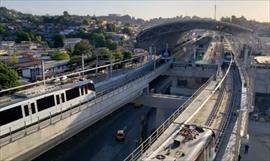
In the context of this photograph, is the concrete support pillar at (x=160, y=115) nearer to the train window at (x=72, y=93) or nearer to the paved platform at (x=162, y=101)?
the paved platform at (x=162, y=101)

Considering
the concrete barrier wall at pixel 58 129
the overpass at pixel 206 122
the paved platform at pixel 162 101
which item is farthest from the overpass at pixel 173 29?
the concrete barrier wall at pixel 58 129

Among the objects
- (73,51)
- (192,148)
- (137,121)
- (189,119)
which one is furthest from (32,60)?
(192,148)

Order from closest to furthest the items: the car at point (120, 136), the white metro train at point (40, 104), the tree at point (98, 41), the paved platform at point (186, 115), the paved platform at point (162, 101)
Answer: the paved platform at point (186, 115), the white metro train at point (40, 104), the car at point (120, 136), the paved platform at point (162, 101), the tree at point (98, 41)

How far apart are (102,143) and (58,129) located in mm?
8184

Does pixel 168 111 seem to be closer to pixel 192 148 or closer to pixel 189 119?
pixel 189 119

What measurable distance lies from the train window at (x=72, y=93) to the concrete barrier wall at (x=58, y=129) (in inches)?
40.8

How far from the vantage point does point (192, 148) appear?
43.4ft

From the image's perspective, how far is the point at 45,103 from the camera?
18.6m

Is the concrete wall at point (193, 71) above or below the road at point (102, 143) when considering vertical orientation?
above

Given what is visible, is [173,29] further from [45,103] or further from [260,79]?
[45,103]

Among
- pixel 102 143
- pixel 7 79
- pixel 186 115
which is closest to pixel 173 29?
pixel 7 79

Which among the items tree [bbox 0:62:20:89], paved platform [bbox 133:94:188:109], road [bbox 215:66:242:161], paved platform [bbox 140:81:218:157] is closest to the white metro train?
paved platform [bbox 140:81:218:157]

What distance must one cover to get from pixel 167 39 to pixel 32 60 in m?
66.3

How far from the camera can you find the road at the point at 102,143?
76.2ft
